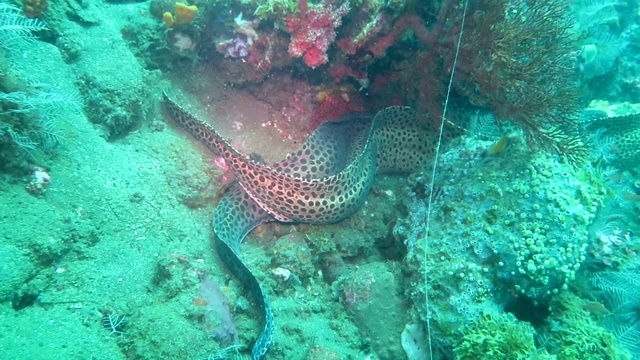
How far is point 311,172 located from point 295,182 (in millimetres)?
738

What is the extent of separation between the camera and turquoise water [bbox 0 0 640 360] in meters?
3.68

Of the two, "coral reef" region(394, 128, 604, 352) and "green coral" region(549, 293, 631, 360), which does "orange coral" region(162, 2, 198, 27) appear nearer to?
"coral reef" region(394, 128, 604, 352)

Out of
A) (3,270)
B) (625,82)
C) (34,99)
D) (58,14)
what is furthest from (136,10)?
(625,82)

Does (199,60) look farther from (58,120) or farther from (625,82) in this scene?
(625,82)

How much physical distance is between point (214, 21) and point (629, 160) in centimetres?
904

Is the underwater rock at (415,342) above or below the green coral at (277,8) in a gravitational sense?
below

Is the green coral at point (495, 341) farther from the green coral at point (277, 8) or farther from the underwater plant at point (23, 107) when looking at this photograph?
the underwater plant at point (23, 107)

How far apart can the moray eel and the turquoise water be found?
0.46ft

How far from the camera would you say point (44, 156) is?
401 cm

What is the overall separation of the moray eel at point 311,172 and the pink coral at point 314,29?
1329mm

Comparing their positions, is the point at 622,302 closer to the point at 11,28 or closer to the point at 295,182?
the point at 295,182

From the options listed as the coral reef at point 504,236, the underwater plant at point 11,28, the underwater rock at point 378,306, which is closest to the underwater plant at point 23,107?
the underwater plant at point 11,28

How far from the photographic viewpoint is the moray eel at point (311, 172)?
5375mm

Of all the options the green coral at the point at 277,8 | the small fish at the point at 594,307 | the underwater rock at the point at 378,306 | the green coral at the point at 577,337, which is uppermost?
the green coral at the point at 277,8
